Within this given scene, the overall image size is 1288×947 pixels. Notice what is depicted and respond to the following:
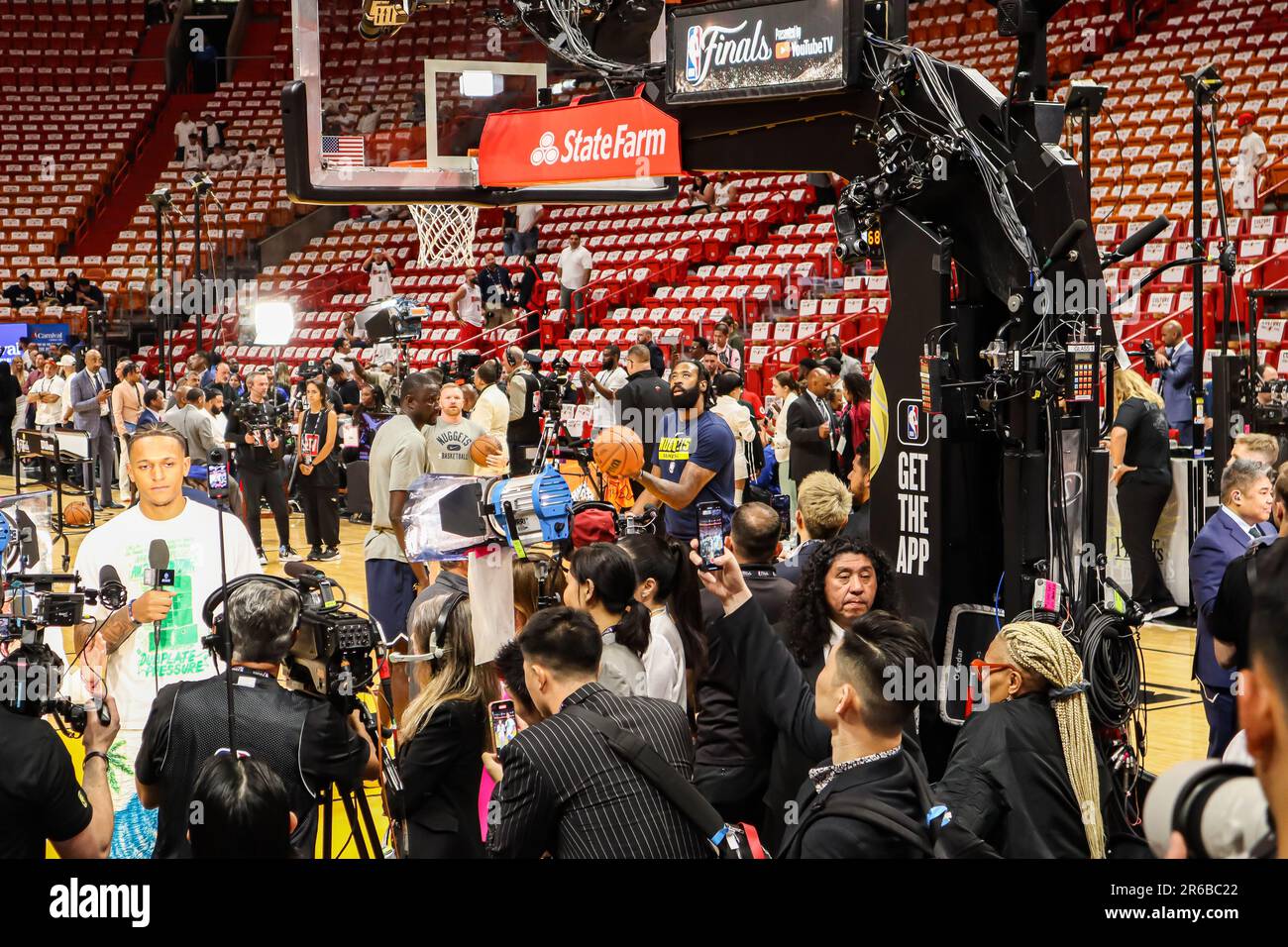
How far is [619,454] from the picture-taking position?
6785mm

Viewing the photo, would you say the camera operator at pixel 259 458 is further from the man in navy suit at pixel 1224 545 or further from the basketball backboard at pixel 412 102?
the man in navy suit at pixel 1224 545

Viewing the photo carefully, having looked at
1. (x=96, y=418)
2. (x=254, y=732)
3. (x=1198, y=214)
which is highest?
(x=1198, y=214)

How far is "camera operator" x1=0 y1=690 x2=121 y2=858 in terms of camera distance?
2678 mm

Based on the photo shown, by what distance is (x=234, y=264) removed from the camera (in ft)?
70.7

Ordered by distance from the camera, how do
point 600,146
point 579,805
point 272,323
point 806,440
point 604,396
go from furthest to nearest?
point 272,323 → point 604,396 → point 806,440 → point 600,146 → point 579,805

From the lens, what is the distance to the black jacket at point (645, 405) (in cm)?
848

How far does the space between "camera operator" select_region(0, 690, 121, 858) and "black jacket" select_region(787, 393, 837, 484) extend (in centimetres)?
753

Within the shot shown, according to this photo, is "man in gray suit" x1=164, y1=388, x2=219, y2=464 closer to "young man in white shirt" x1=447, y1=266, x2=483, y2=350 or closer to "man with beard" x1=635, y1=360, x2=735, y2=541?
"man with beard" x1=635, y1=360, x2=735, y2=541

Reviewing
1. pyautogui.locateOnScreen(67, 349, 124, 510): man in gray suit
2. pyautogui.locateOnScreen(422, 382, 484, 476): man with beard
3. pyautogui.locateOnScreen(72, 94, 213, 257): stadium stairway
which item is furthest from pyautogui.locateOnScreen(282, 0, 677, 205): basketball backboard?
pyautogui.locateOnScreen(72, 94, 213, 257): stadium stairway

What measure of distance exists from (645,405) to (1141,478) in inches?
118

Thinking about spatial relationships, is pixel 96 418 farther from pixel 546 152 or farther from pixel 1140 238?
pixel 1140 238

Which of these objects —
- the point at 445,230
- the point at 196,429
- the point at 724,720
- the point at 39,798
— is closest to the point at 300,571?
the point at 39,798

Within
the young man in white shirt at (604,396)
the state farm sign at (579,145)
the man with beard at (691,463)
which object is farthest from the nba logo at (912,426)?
the young man in white shirt at (604,396)

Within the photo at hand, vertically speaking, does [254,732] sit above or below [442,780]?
above
